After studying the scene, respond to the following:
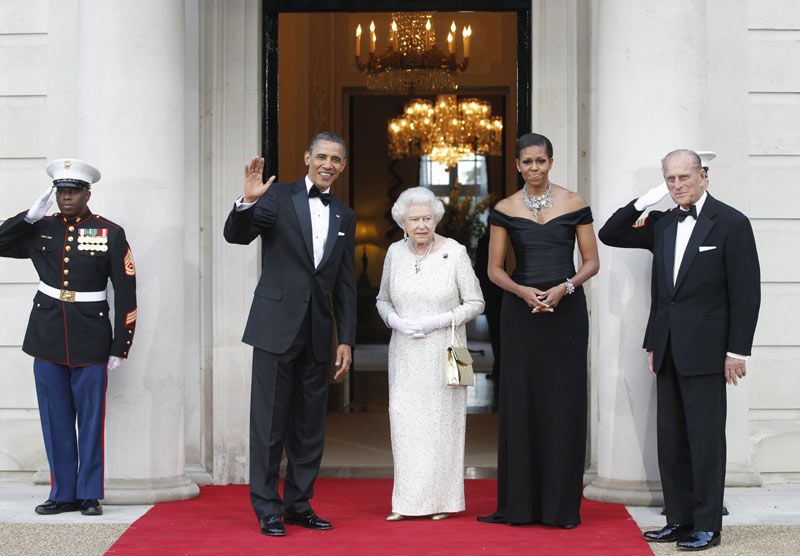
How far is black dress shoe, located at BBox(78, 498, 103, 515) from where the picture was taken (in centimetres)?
716

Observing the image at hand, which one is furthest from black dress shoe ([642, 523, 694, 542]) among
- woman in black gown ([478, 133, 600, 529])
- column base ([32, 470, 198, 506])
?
column base ([32, 470, 198, 506])

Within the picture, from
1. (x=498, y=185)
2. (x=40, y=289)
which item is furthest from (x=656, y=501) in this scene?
(x=498, y=185)

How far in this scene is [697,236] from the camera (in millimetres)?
6539

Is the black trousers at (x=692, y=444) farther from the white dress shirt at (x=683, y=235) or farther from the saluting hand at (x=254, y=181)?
the saluting hand at (x=254, y=181)

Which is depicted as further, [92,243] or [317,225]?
[92,243]

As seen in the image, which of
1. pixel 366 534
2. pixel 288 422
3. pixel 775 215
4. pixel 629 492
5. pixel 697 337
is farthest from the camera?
pixel 775 215

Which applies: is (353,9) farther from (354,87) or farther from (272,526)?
(354,87)

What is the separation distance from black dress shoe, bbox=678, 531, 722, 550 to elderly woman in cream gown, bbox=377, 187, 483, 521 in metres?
1.26

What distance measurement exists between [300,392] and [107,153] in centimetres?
183

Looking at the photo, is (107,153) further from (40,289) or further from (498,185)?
(498,185)

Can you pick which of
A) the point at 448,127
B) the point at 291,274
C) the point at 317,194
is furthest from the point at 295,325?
the point at 448,127

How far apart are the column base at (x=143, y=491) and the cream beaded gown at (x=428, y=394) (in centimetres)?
138

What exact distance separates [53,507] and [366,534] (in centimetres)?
173

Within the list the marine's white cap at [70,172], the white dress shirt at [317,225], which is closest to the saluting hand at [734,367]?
the white dress shirt at [317,225]
